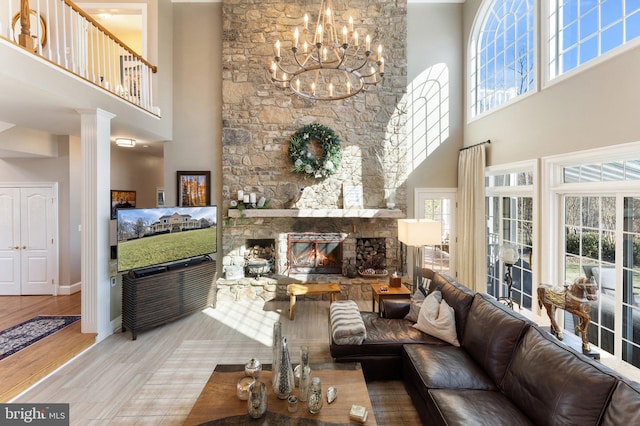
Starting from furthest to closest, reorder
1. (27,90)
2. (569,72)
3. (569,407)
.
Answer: (569,72) < (27,90) < (569,407)

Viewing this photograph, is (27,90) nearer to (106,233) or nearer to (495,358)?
(106,233)

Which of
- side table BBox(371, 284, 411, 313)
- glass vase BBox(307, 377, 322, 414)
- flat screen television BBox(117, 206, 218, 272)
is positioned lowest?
glass vase BBox(307, 377, 322, 414)

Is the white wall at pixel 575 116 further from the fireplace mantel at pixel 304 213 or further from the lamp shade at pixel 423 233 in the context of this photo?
the fireplace mantel at pixel 304 213

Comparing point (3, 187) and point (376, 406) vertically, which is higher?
point (3, 187)

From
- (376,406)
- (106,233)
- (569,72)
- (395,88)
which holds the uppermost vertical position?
(395,88)

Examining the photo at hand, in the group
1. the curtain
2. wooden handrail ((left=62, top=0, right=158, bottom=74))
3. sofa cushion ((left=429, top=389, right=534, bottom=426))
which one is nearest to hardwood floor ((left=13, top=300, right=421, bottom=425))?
sofa cushion ((left=429, top=389, right=534, bottom=426))

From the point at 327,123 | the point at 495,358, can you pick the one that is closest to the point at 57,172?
the point at 327,123

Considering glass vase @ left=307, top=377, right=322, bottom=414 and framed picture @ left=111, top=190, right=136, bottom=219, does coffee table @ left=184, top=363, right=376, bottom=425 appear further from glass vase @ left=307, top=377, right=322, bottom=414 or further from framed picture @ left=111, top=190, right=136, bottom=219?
framed picture @ left=111, top=190, right=136, bottom=219

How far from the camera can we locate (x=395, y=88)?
17.5 feet

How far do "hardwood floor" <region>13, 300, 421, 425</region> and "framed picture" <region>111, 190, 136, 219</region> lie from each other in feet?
10.2

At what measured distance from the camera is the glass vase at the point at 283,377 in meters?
1.94

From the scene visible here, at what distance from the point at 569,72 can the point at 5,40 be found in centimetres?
530

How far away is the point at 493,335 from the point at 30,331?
208 inches

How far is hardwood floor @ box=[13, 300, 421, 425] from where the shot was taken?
2459 millimetres
